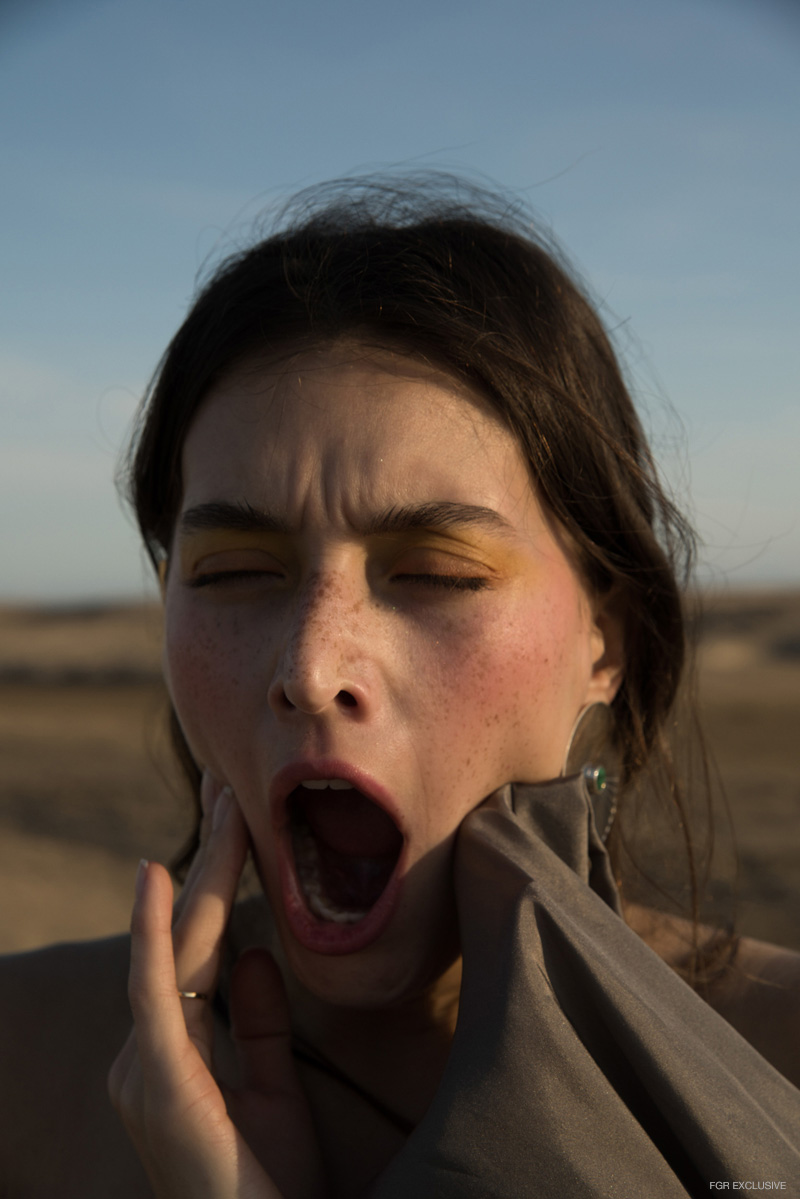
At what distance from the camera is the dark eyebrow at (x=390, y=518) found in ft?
5.94

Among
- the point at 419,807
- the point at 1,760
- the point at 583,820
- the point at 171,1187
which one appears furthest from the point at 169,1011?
the point at 1,760

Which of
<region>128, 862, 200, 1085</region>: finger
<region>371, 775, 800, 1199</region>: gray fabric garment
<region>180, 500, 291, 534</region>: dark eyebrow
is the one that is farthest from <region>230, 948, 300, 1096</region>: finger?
<region>180, 500, 291, 534</region>: dark eyebrow

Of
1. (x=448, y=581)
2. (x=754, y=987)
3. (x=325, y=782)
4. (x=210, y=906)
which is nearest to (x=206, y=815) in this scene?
(x=210, y=906)

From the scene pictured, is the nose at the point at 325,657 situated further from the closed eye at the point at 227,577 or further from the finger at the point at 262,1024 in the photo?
the finger at the point at 262,1024

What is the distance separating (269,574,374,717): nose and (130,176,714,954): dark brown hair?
503 mm

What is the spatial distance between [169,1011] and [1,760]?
1101 centimetres

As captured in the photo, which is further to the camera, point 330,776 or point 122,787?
point 122,787

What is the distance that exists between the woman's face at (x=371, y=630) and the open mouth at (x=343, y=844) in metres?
0.05

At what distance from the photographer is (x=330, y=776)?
1.75 meters

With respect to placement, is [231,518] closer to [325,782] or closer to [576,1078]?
[325,782]

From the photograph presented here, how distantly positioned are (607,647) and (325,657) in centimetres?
81

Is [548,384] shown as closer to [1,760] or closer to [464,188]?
[464,188]

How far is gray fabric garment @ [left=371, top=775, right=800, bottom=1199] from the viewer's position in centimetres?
130

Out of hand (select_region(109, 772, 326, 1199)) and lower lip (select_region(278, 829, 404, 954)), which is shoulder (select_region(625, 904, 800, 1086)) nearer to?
lower lip (select_region(278, 829, 404, 954))
